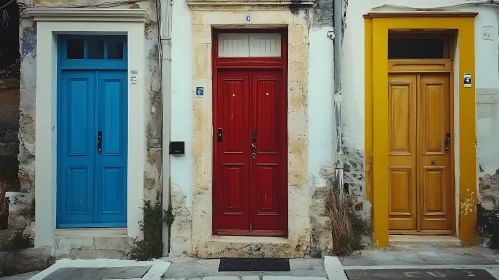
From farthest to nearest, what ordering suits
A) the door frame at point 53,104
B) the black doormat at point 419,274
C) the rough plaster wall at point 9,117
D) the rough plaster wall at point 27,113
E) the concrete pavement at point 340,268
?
the rough plaster wall at point 9,117 < the rough plaster wall at point 27,113 < the door frame at point 53,104 < the concrete pavement at point 340,268 < the black doormat at point 419,274

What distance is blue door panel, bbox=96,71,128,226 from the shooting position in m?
6.55

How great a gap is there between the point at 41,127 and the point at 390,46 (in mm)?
4947

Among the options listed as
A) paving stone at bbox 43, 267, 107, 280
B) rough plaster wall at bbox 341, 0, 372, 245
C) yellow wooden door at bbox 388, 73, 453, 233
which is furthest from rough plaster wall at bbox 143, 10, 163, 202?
yellow wooden door at bbox 388, 73, 453, 233

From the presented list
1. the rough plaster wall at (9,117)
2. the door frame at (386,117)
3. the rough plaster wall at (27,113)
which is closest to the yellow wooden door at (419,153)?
the door frame at (386,117)

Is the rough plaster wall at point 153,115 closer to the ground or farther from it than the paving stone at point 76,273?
farther from it

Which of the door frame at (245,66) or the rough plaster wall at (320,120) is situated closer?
the rough plaster wall at (320,120)

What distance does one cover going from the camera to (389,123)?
22.0ft

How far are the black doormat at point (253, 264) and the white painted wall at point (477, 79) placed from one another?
1919mm

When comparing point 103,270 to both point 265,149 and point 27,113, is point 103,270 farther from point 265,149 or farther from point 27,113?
point 265,149

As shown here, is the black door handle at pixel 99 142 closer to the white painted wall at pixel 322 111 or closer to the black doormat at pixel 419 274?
the white painted wall at pixel 322 111

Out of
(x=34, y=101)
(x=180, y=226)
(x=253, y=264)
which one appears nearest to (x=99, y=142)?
(x=34, y=101)

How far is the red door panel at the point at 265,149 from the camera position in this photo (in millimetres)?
6574

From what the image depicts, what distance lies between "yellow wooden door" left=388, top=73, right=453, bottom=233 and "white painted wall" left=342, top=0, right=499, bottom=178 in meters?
0.45

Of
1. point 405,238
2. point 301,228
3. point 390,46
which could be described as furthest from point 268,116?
point 405,238
